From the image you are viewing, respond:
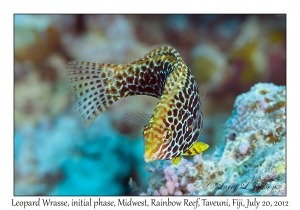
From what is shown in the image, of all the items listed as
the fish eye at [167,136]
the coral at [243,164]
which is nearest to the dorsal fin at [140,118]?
the fish eye at [167,136]

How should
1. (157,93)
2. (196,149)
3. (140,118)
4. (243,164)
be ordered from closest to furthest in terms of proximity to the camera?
(140,118) → (196,149) → (157,93) → (243,164)

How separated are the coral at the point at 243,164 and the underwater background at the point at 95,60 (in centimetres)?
153

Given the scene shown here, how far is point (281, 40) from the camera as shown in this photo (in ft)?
25.2

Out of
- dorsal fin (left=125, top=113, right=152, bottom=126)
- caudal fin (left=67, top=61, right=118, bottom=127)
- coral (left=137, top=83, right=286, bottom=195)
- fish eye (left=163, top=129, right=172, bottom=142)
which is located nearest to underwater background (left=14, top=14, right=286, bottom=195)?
coral (left=137, top=83, right=286, bottom=195)

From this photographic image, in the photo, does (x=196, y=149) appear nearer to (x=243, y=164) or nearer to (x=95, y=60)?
(x=243, y=164)

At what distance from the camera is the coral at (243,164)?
3182mm

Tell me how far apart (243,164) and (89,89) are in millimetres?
2275

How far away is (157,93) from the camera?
2.86m

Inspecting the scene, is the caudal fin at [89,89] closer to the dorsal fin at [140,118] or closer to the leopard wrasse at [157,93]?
the leopard wrasse at [157,93]

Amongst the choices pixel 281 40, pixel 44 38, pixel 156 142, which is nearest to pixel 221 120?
pixel 281 40

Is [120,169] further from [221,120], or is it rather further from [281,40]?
[281,40]

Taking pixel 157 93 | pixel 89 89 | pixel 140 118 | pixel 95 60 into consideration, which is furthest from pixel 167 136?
pixel 95 60

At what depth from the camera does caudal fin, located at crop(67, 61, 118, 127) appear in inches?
121

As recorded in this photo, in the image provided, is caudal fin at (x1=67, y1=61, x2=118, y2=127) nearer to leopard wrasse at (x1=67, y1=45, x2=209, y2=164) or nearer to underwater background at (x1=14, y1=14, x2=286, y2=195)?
leopard wrasse at (x1=67, y1=45, x2=209, y2=164)
